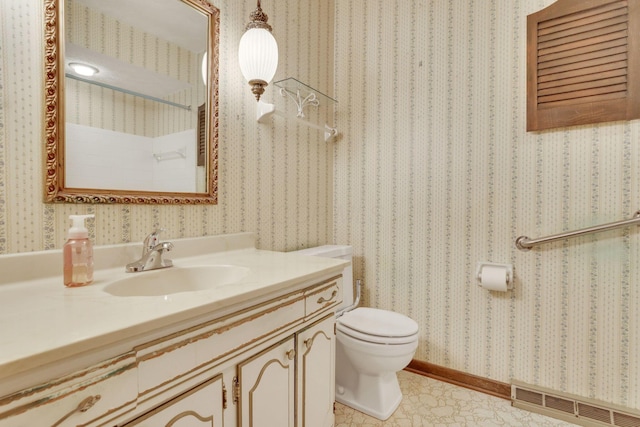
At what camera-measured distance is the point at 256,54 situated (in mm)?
1388

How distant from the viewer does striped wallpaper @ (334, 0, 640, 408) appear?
1.46 meters

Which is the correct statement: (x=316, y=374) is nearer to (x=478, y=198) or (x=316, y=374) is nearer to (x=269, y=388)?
(x=269, y=388)

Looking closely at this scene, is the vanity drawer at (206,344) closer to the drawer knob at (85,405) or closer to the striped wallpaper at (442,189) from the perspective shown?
the drawer knob at (85,405)

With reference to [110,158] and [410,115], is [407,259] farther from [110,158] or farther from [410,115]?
[110,158]

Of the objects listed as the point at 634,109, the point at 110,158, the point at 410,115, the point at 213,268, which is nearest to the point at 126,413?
the point at 213,268

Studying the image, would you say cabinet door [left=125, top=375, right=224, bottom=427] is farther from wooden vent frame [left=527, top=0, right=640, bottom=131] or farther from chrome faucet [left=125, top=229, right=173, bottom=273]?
wooden vent frame [left=527, top=0, right=640, bottom=131]

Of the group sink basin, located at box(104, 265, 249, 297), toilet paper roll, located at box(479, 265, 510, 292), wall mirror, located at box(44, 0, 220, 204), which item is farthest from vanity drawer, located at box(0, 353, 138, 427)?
toilet paper roll, located at box(479, 265, 510, 292)

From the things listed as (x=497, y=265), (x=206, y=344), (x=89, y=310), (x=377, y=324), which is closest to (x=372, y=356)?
(x=377, y=324)

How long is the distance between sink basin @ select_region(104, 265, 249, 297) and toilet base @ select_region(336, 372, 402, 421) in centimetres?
94

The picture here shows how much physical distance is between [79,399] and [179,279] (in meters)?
0.60

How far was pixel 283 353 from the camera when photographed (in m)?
0.99

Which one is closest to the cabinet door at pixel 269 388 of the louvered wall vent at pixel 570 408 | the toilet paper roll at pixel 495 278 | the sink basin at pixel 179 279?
the sink basin at pixel 179 279

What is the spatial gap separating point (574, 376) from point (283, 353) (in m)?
1.51

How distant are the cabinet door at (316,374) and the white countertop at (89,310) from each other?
8.3 inches
